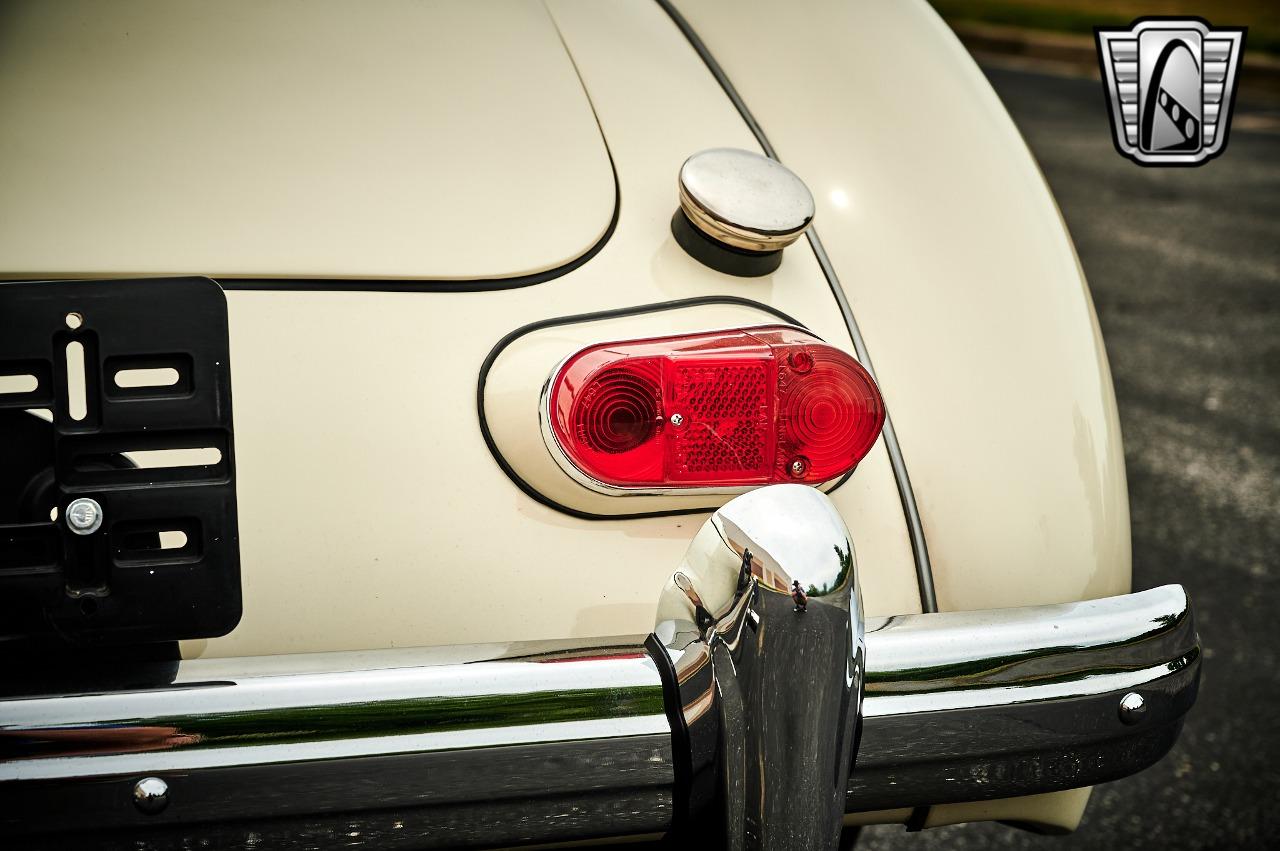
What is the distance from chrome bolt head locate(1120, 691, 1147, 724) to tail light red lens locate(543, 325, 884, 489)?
0.41 m

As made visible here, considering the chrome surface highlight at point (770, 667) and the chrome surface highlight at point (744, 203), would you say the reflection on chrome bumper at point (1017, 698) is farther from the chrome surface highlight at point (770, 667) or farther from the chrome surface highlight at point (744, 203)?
the chrome surface highlight at point (744, 203)

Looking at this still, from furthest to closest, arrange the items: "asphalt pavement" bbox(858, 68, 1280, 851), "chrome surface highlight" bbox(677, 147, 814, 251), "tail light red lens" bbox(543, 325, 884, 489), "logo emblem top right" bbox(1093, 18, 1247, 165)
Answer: "logo emblem top right" bbox(1093, 18, 1247, 165)
"asphalt pavement" bbox(858, 68, 1280, 851)
"chrome surface highlight" bbox(677, 147, 814, 251)
"tail light red lens" bbox(543, 325, 884, 489)

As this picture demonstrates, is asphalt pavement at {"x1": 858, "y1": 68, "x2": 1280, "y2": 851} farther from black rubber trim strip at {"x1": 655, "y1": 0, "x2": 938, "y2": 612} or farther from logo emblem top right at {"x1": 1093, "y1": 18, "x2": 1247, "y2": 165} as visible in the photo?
black rubber trim strip at {"x1": 655, "y1": 0, "x2": 938, "y2": 612}

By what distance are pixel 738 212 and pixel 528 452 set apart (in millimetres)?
350

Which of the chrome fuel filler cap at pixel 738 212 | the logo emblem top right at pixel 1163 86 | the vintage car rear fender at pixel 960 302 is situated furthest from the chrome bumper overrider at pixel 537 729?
the logo emblem top right at pixel 1163 86

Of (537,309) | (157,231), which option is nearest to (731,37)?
(537,309)

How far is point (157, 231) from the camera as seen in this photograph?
126cm

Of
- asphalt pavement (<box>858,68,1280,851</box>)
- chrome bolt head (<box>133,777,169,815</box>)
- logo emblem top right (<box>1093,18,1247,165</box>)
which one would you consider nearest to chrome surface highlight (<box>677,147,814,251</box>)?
chrome bolt head (<box>133,777,169,815</box>)

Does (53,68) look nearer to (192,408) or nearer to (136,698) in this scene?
(192,408)

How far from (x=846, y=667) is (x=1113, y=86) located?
9.19ft

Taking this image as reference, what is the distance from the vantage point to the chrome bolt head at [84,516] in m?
1.04

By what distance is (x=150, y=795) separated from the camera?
1.04m

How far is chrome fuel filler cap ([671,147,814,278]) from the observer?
133cm

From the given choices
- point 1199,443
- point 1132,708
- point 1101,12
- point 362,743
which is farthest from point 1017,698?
point 1101,12
